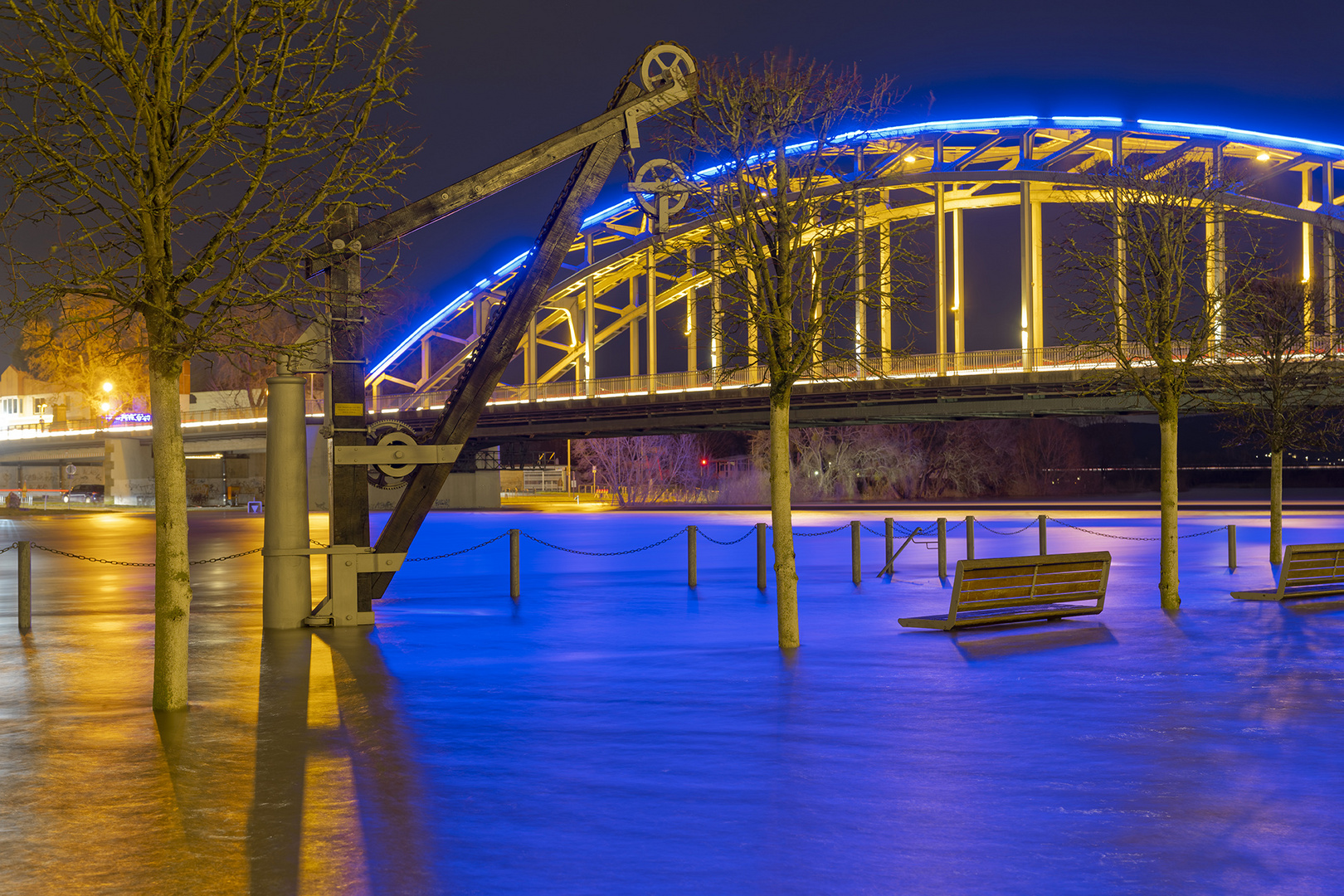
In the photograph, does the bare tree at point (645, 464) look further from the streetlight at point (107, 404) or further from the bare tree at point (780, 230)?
the bare tree at point (780, 230)

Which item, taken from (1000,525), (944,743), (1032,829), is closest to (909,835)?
(1032,829)

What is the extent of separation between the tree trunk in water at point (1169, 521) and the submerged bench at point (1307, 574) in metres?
1.25

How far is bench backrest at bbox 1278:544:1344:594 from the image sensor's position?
55.0 feet

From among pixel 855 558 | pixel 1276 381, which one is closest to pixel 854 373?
pixel 1276 381

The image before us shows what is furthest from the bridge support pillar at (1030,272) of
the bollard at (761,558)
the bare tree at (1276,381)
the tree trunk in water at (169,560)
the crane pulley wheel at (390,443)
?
the tree trunk in water at (169,560)

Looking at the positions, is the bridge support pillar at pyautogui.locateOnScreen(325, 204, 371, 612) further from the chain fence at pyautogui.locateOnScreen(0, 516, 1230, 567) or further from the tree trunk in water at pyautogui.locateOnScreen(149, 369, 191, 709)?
the chain fence at pyautogui.locateOnScreen(0, 516, 1230, 567)

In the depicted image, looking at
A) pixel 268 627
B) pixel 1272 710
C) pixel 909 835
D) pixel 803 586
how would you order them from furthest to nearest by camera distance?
pixel 803 586 < pixel 268 627 < pixel 1272 710 < pixel 909 835

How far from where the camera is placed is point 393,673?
11344 millimetres

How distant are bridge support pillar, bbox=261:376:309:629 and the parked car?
66881mm

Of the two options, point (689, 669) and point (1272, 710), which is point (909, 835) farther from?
point (689, 669)

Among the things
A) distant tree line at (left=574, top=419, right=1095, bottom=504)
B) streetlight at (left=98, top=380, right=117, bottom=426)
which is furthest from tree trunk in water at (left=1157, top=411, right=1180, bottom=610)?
streetlight at (left=98, top=380, right=117, bottom=426)

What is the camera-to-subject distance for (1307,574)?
17250mm

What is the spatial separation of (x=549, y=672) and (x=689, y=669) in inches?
50.9

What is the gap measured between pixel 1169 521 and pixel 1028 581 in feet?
11.1
